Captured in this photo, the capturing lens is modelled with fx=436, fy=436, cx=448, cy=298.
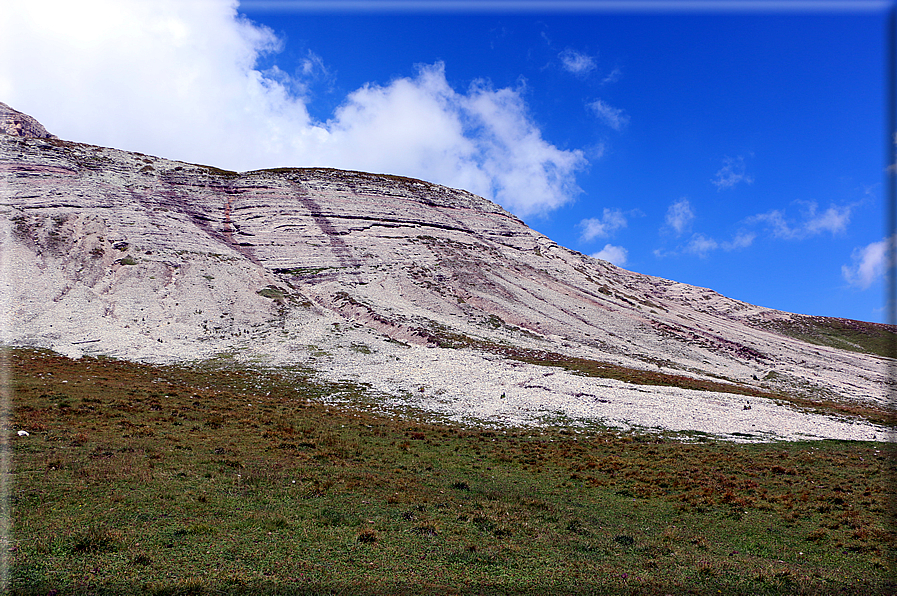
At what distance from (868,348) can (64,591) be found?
13500 cm

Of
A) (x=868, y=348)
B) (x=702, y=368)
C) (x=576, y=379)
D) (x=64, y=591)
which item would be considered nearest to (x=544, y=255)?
(x=702, y=368)

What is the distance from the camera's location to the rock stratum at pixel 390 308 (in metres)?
41.6

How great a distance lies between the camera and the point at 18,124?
14075 centimetres

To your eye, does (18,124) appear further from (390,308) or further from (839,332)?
(839,332)

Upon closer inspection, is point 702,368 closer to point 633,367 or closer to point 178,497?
point 633,367

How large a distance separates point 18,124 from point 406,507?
195762 mm

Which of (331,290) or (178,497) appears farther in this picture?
(331,290)

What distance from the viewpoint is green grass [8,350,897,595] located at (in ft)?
37.3

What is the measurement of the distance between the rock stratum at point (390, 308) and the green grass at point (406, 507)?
837 cm

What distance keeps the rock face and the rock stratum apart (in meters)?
64.7

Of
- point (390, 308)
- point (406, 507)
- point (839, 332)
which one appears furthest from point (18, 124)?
point (839, 332)

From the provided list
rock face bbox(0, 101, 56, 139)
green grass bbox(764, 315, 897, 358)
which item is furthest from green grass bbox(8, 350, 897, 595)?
rock face bbox(0, 101, 56, 139)

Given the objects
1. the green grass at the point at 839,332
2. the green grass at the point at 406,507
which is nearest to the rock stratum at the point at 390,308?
the green grass at the point at 839,332

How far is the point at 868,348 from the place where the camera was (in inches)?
3839
